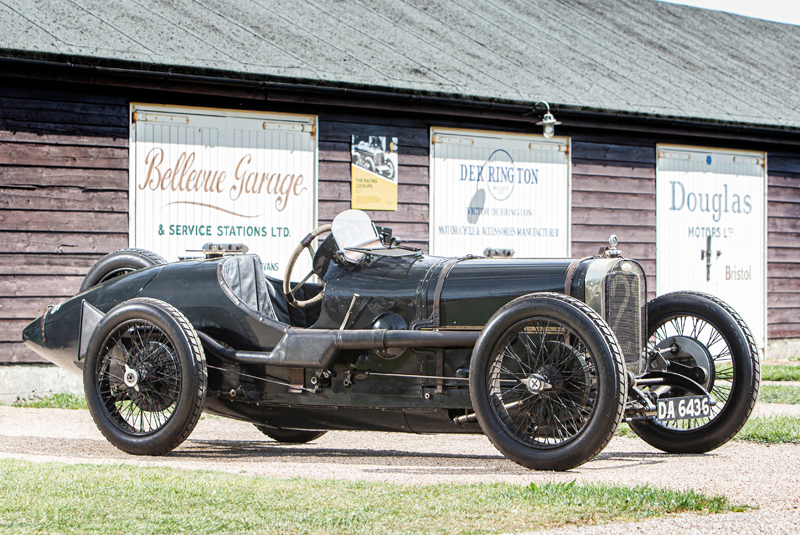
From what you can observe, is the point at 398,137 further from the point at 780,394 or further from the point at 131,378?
the point at 131,378

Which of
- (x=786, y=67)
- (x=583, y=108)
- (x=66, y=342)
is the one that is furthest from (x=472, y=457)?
(x=786, y=67)

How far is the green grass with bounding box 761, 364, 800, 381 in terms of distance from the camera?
10.8m

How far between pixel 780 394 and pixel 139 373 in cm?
649

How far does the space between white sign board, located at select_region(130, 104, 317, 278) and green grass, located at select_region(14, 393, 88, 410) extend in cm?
176

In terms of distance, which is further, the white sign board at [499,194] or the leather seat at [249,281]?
the white sign board at [499,194]

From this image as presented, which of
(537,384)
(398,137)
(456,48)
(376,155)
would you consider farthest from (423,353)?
(456,48)

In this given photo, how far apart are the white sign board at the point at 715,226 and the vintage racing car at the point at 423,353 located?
7.08 m

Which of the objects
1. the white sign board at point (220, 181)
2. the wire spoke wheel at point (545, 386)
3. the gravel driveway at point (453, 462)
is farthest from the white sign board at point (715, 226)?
the wire spoke wheel at point (545, 386)

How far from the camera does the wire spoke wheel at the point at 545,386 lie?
4742 mm

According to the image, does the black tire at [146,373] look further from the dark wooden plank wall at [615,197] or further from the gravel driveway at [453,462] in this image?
the dark wooden plank wall at [615,197]

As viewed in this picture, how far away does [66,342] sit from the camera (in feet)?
21.0

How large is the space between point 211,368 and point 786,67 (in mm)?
13326

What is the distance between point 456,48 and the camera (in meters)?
12.3

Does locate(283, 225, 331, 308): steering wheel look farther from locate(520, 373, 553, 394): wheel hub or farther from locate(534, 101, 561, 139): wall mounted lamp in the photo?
locate(534, 101, 561, 139): wall mounted lamp
